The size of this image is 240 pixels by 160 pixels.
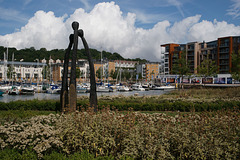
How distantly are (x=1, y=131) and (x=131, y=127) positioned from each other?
3490 millimetres

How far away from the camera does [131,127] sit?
243 inches

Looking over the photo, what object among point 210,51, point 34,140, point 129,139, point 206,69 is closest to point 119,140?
point 129,139

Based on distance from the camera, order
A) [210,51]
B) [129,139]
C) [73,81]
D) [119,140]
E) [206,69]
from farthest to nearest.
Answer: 1. [210,51]
2. [206,69]
3. [73,81]
4. [119,140]
5. [129,139]

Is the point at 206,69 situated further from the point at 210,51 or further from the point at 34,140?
the point at 34,140

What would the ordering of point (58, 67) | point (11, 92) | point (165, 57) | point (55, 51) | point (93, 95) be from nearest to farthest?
point (93, 95)
point (11, 92)
point (165, 57)
point (58, 67)
point (55, 51)

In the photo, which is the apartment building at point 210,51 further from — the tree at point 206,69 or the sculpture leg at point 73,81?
the sculpture leg at point 73,81

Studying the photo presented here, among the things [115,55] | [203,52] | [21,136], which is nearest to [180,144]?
[21,136]

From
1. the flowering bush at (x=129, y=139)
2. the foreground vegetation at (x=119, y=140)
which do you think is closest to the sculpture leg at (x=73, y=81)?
the foreground vegetation at (x=119, y=140)

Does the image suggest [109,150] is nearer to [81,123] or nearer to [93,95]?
[81,123]

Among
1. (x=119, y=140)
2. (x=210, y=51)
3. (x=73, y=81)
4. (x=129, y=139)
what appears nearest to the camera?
(x=129, y=139)

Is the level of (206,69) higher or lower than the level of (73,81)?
higher

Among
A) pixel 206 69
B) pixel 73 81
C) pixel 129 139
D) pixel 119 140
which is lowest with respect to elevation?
pixel 119 140

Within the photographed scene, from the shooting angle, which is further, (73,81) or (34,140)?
(73,81)

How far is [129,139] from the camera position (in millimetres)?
5629
